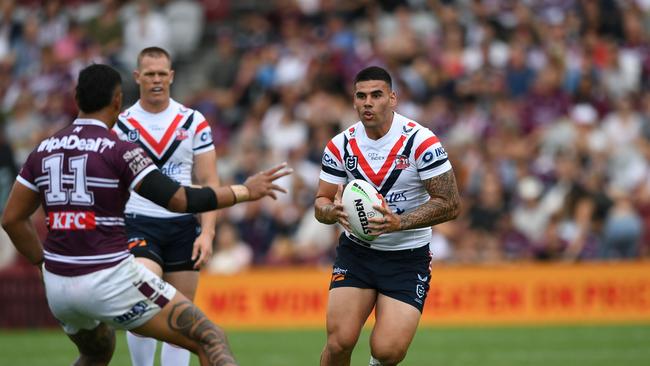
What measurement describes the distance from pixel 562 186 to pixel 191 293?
9.89m

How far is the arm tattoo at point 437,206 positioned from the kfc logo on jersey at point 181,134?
Result: 2213 millimetres

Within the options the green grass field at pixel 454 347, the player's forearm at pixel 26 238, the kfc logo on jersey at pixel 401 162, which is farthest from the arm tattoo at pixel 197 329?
the green grass field at pixel 454 347

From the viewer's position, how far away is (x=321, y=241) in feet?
61.7

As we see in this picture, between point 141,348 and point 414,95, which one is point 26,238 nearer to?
point 141,348

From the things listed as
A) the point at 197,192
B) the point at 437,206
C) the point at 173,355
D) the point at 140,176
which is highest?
the point at 140,176

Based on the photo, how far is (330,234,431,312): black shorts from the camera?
9250mm

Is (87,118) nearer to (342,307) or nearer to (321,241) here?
(342,307)

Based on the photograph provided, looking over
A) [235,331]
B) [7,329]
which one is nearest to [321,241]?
[235,331]

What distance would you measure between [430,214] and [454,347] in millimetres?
6499

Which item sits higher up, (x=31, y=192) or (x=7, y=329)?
(x=31, y=192)

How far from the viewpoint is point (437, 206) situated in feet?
29.7

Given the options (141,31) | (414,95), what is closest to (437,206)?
(414,95)

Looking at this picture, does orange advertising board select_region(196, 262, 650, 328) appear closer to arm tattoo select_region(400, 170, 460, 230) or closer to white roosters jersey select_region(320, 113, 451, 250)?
white roosters jersey select_region(320, 113, 451, 250)

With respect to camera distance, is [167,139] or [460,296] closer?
[167,139]
